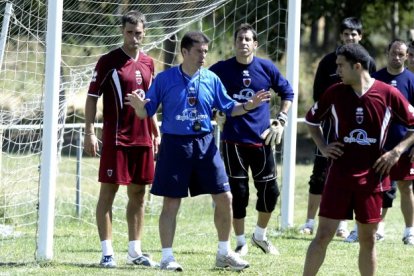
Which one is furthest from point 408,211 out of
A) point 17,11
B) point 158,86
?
point 17,11

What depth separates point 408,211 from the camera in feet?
36.4

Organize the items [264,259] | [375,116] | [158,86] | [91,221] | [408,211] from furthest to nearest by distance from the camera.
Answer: [91,221] < [408,211] < [264,259] < [158,86] < [375,116]

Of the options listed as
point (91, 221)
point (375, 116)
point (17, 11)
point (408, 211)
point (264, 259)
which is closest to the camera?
point (375, 116)

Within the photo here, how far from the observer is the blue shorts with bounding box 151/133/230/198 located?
8625 millimetres

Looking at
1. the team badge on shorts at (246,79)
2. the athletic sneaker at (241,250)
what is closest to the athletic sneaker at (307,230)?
the athletic sneaker at (241,250)

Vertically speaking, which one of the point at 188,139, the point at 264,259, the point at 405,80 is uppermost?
the point at 405,80

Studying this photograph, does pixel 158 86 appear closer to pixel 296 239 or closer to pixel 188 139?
pixel 188 139

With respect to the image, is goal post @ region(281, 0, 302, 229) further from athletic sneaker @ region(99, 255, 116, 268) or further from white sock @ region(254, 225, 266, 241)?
athletic sneaker @ region(99, 255, 116, 268)

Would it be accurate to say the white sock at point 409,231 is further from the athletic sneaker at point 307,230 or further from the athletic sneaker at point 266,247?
the athletic sneaker at point 266,247

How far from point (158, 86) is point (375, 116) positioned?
2.03 m

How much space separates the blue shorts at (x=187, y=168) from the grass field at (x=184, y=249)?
2.35 ft

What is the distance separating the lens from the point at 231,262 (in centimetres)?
880

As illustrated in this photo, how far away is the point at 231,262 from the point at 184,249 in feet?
5.10

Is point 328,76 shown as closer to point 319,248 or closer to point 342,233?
point 342,233
